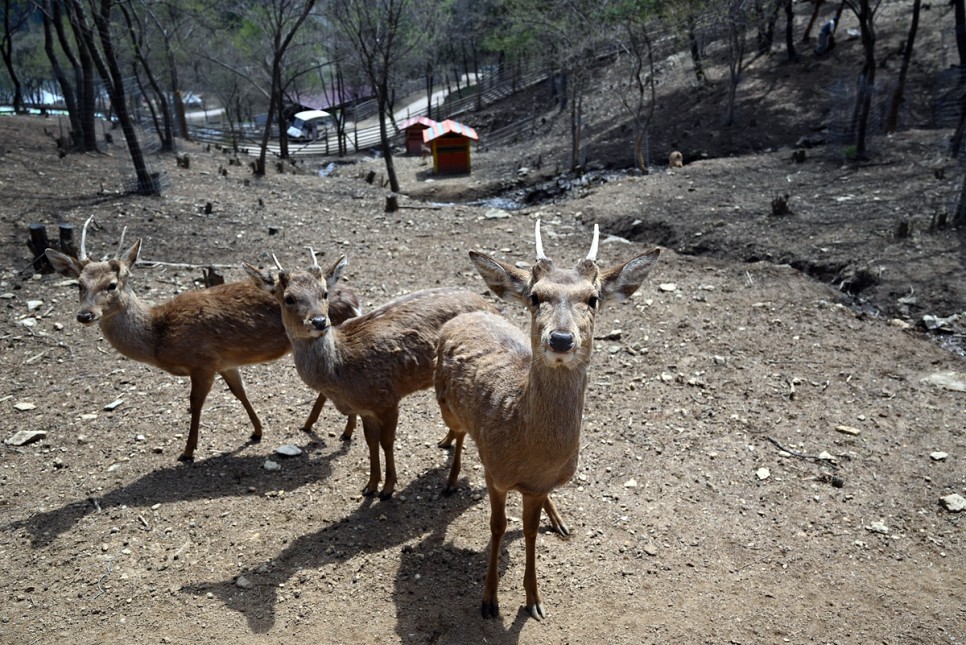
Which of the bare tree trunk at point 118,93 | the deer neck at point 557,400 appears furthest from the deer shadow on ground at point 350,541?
the bare tree trunk at point 118,93

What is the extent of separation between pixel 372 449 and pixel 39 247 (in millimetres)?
6828

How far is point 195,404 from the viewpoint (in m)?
5.92

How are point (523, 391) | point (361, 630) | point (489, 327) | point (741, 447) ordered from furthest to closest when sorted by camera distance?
point (741, 447) < point (489, 327) < point (361, 630) < point (523, 391)

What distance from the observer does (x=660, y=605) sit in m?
4.32

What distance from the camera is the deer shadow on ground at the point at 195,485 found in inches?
197

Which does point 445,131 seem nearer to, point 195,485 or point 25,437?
point 25,437

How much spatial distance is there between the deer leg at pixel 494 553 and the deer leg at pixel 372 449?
4.56 feet

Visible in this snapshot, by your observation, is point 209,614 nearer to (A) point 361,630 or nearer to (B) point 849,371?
(A) point 361,630

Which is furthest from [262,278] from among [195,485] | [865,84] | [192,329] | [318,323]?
[865,84]

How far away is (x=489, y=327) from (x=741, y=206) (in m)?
9.07

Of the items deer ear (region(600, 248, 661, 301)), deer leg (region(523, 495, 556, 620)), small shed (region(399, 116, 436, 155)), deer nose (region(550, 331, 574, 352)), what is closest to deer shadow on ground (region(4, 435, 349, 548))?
deer leg (region(523, 495, 556, 620))

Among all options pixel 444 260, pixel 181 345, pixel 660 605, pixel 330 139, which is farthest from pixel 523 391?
pixel 330 139

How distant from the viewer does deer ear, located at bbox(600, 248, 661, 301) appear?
3801mm

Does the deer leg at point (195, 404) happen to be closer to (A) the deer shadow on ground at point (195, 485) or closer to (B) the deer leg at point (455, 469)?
(A) the deer shadow on ground at point (195, 485)
